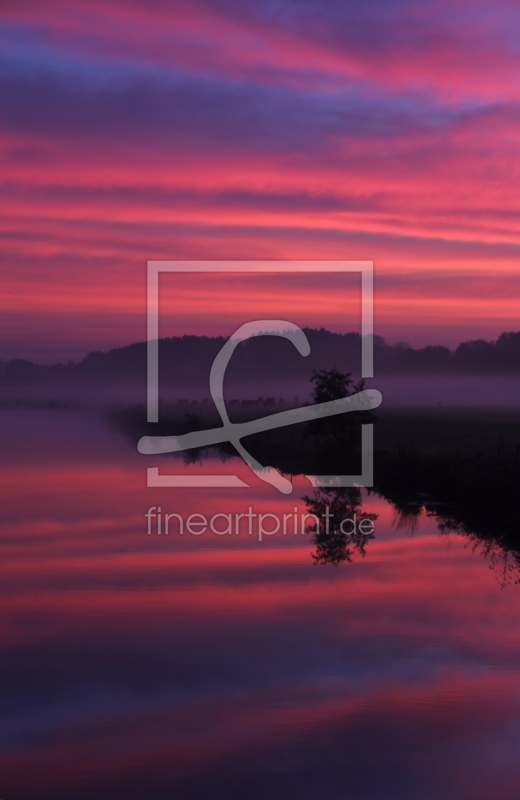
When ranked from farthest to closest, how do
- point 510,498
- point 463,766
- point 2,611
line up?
1. point 510,498
2. point 2,611
3. point 463,766

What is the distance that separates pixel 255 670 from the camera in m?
11.9

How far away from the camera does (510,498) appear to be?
25344mm

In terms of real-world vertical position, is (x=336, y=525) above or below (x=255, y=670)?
above

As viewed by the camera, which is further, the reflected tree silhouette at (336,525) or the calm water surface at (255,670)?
the reflected tree silhouette at (336,525)

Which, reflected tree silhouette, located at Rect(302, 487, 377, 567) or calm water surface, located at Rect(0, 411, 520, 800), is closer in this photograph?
calm water surface, located at Rect(0, 411, 520, 800)

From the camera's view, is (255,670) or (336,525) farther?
(336,525)

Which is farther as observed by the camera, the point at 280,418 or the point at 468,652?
the point at 280,418

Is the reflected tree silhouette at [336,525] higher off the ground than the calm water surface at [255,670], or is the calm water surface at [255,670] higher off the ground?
the reflected tree silhouette at [336,525]

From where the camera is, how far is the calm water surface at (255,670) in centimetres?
883

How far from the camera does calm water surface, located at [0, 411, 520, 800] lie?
29.0 feet

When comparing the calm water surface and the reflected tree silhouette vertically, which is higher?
the reflected tree silhouette

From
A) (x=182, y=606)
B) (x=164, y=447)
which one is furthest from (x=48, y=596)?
(x=164, y=447)

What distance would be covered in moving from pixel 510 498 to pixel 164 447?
37529 millimetres

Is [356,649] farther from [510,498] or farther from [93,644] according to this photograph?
[510,498]
